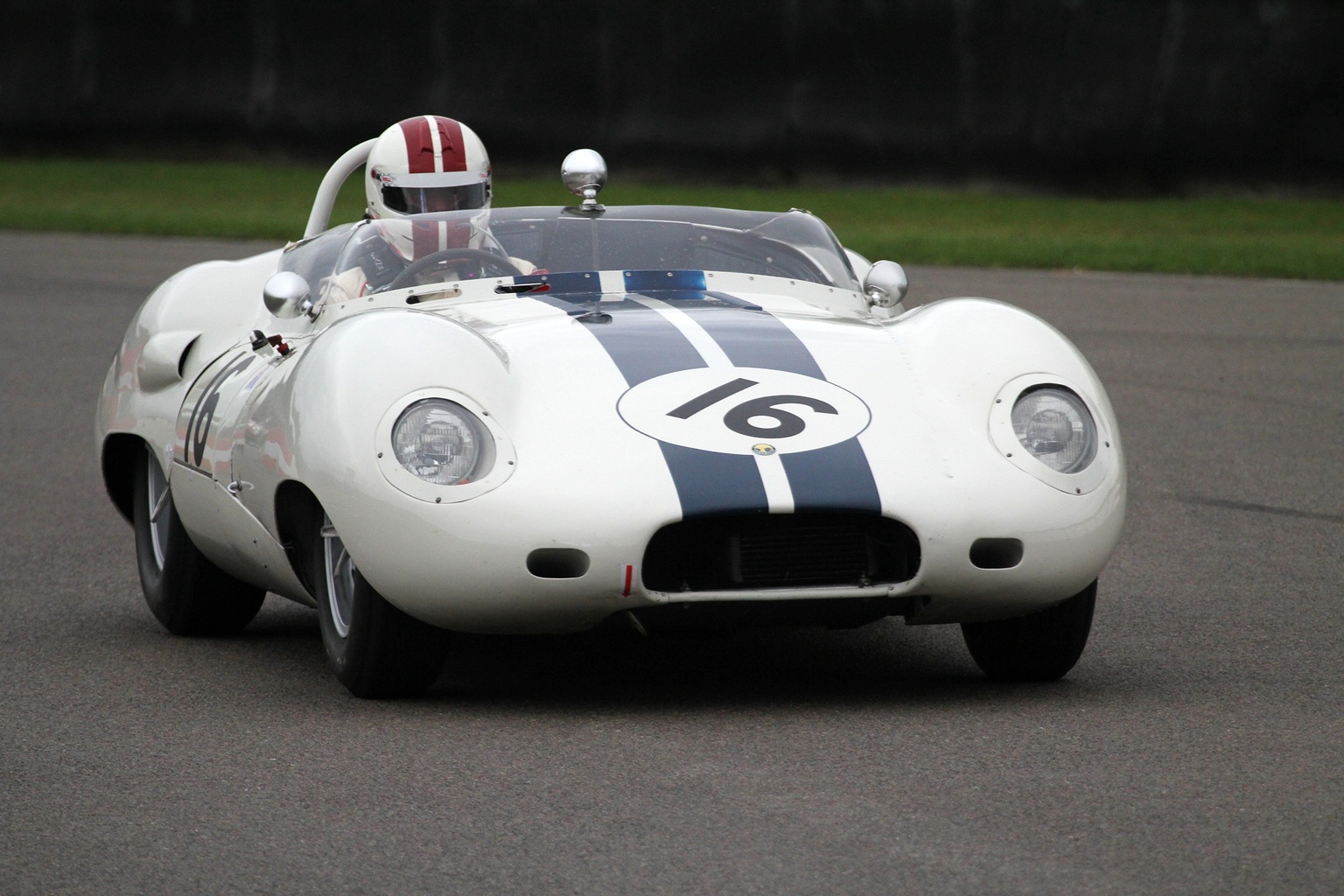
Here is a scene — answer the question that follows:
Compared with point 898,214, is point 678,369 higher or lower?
higher

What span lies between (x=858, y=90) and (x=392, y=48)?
19.8 feet

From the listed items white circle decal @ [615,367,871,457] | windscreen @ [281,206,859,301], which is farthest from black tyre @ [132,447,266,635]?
white circle decal @ [615,367,871,457]

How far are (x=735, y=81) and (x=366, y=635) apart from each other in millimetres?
20288

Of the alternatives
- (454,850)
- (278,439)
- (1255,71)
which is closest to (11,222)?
(1255,71)

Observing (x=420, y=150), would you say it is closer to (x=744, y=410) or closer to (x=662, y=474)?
(x=744, y=410)

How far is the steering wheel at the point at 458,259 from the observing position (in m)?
5.54

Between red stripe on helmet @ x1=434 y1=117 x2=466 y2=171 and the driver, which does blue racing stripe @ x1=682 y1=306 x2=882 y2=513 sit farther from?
red stripe on helmet @ x1=434 y1=117 x2=466 y2=171

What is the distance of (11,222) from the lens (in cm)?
2217

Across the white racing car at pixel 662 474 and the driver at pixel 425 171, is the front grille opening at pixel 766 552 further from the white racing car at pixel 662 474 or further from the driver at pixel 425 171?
the driver at pixel 425 171

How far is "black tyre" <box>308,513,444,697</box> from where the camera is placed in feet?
14.7

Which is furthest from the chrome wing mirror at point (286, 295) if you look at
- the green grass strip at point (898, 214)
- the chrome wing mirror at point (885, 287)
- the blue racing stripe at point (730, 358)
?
the green grass strip at point (898, 214)

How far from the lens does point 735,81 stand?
24.2 meters

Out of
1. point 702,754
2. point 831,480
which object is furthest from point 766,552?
point 702,754

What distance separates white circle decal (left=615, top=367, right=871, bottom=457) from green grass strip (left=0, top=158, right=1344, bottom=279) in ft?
Answer: 44.9
